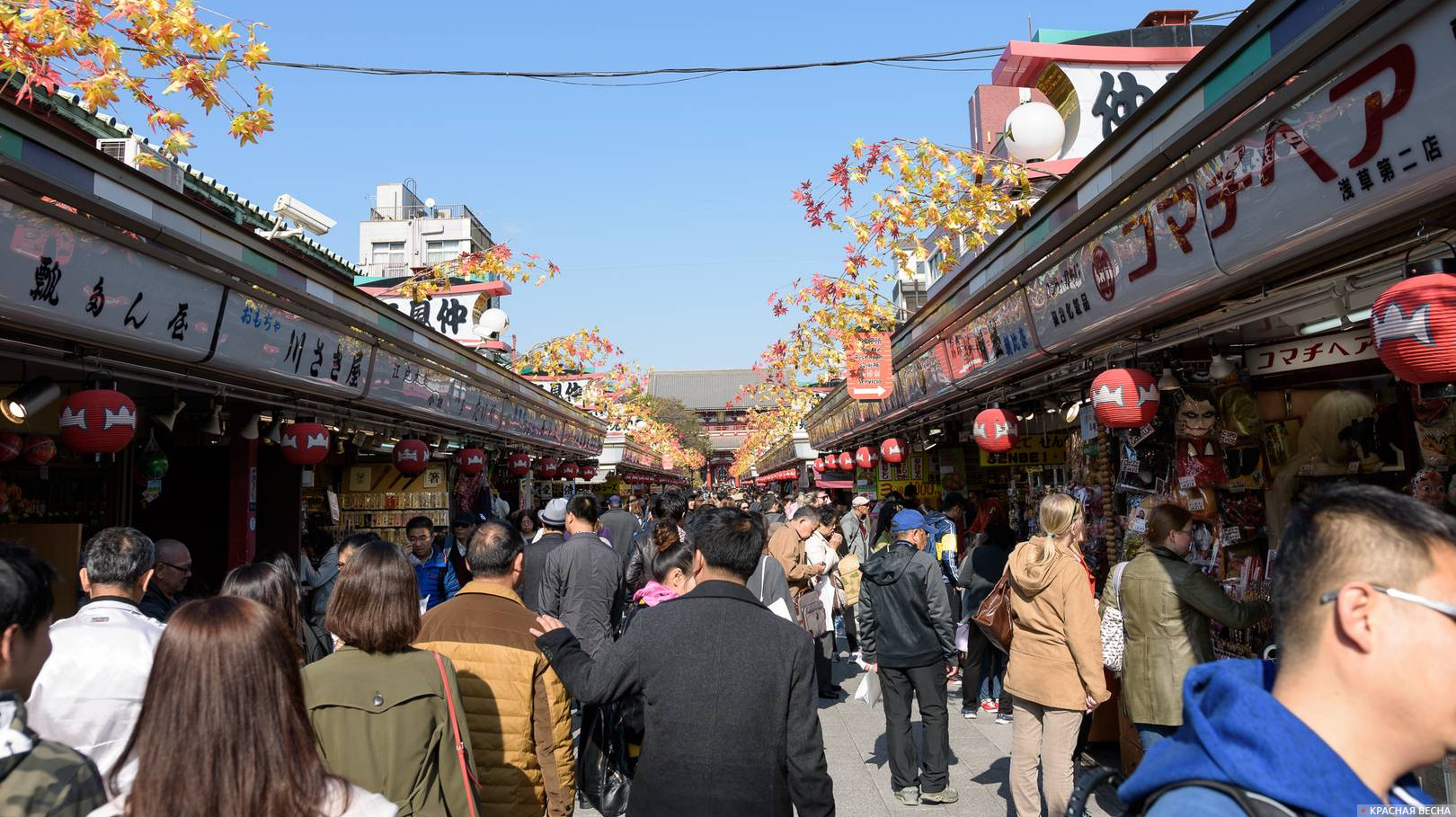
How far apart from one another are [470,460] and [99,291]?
8.63 metres

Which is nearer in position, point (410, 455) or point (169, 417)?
point (169, 417)

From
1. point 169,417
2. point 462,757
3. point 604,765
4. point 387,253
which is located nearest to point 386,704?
point 462,757

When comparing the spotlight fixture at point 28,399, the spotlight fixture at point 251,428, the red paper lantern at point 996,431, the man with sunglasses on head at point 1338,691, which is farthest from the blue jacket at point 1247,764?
the spotlight fixture at point 251,428

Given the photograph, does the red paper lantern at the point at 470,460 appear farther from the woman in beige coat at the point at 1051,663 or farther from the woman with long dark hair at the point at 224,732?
the woman with long dark hair at the point at 224,732

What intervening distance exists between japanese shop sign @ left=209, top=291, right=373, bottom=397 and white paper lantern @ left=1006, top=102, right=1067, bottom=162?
20.4 feet

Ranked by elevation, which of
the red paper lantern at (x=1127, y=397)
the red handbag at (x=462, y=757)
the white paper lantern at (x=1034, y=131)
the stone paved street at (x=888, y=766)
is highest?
the white paper lantern at (x=1034, y=131)

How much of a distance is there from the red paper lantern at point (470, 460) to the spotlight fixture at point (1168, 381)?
32.9ft

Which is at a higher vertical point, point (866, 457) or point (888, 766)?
point (866, 457)

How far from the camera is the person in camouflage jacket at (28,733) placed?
1.79 m

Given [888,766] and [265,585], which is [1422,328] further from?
[888,766]

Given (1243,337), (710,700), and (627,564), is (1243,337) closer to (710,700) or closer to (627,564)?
(710,700)

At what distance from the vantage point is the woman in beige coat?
466 centimetres

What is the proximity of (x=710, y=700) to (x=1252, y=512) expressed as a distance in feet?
15.0

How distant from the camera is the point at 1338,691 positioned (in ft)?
4.43
